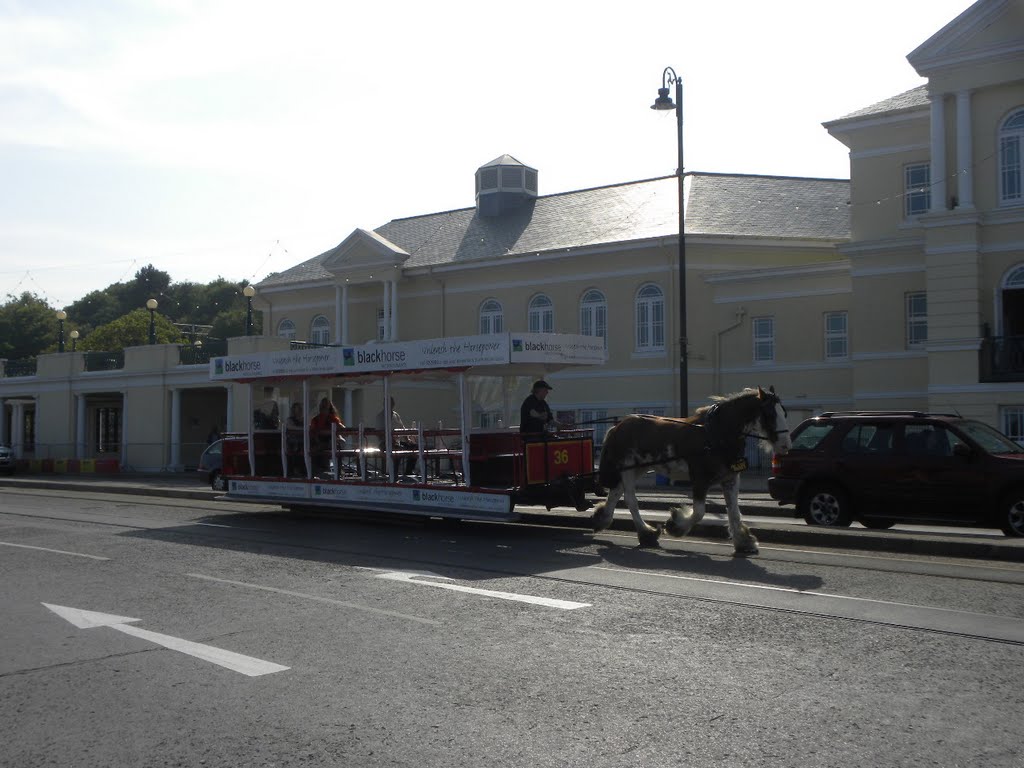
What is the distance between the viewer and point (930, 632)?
778 cm

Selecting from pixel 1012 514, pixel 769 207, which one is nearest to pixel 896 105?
pixel 769 207

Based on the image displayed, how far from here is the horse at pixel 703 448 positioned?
1247cm

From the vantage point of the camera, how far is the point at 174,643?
784 centimetres

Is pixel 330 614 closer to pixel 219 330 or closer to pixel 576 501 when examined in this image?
pixel 576 501

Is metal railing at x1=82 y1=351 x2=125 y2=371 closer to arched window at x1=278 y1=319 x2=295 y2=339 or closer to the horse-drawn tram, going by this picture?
arched window at x1=278 y1=319 x2=295 y2=339

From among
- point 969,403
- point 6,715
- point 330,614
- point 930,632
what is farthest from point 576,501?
point 969,403

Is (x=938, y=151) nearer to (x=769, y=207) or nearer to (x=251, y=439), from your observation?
(x=769, y=207)

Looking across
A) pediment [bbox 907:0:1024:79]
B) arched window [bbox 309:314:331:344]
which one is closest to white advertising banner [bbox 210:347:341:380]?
pediment [bbox 907:0:1024:79]

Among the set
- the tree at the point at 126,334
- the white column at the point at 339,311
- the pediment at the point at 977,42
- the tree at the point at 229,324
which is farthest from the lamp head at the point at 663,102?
the tree at the point at 229,324

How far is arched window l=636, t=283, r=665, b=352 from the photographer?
36.3m

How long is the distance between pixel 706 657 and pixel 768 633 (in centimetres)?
92

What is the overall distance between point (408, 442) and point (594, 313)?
2161 cm

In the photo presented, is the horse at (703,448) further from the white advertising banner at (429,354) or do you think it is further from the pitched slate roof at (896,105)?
the pitched slate roof at (896,105)

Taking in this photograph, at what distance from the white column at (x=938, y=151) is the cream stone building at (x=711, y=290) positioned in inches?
1.5
